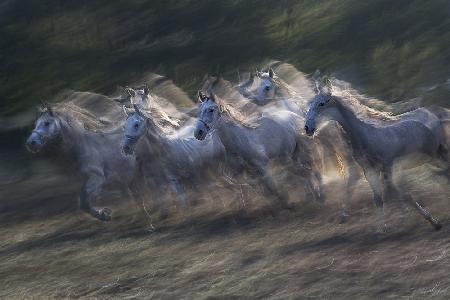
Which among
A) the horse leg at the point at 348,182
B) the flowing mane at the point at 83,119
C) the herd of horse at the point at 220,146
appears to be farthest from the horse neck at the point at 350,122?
the flowing mane at the point at 83,119

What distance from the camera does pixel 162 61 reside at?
816 inches

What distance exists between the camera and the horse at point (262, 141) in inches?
391

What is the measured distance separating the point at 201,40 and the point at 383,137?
43.2 ft

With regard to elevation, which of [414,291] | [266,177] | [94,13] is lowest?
[414,291]

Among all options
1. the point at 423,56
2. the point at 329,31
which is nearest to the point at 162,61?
the point at 329,31

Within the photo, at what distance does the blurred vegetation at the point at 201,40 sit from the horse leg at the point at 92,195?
907 centimetres

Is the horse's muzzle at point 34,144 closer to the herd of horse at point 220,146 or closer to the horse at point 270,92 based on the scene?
the herd of horse at point 220,146

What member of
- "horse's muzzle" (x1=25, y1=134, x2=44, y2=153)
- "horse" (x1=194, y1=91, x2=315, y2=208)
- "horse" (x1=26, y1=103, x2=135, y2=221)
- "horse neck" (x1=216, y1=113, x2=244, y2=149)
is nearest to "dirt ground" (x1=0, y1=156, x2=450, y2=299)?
"horse" (x1=194, y1=91, x2=315, y2=208)

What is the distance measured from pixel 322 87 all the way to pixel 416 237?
2556 millimetres

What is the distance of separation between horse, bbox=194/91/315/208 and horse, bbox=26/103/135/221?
1.93 m

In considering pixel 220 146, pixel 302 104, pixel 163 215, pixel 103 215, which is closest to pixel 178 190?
pixel 163 215

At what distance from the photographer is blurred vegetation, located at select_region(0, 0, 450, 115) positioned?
1838 centimetres

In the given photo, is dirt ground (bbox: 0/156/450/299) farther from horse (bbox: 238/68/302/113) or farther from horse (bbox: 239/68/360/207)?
horse (bbox: 238/68/302/113)

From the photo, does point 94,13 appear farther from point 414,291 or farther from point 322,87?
point 414,291
